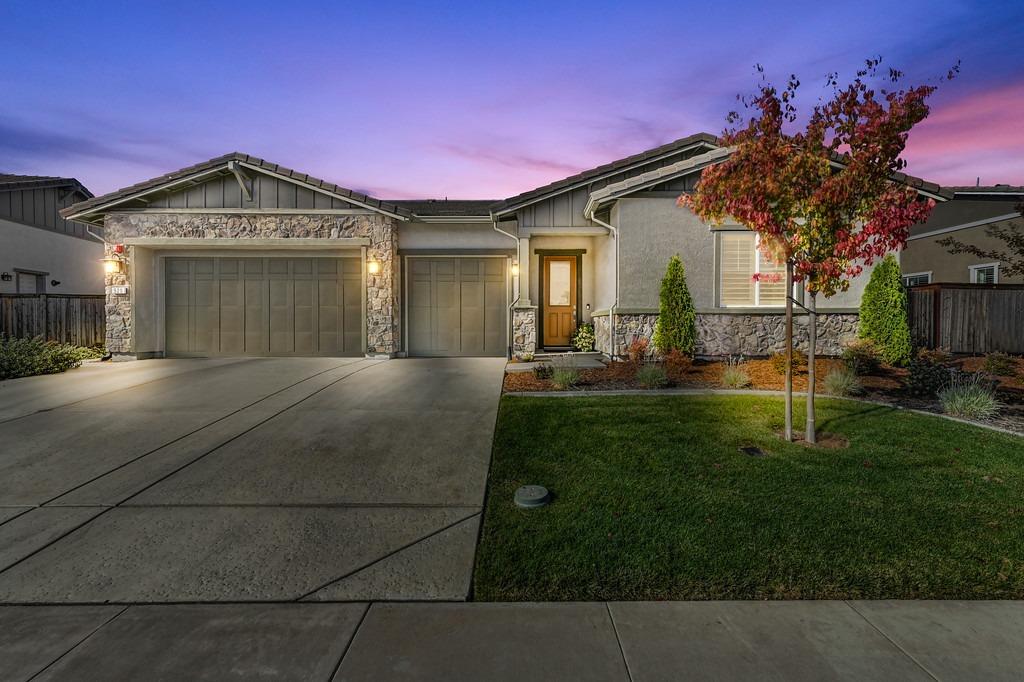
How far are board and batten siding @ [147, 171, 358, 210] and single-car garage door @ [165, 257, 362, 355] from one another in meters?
1.34

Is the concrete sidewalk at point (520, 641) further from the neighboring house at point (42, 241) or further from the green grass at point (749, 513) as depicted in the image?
the neighboring house at point (42, 241)

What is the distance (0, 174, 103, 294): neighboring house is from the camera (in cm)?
1446

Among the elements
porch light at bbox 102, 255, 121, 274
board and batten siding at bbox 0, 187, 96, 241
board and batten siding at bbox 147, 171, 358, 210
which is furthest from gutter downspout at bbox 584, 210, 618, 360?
board and batten siding at bbox 0, 187, 96, 241

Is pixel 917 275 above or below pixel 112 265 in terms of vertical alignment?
above

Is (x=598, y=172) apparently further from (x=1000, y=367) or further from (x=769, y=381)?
(x=1000, y=367)

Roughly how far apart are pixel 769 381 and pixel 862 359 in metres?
2.11

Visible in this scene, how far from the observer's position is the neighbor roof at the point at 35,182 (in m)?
14.3

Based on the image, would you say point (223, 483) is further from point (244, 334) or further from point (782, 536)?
point (244, 334)

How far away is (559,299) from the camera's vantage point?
1351 centimetres

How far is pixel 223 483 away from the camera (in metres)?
4.37

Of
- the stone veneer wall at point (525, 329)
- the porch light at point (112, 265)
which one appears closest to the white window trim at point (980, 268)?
the stone veneer wall at point (525, 329)

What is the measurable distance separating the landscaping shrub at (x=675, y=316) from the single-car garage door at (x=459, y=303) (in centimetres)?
434

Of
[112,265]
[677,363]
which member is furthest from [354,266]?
[677,363]

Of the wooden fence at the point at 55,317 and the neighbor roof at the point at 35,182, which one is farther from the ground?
the neighbor roof at the point at 35,182
